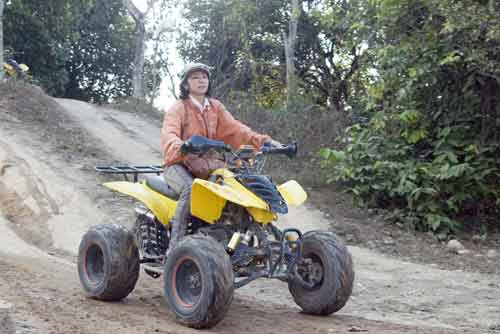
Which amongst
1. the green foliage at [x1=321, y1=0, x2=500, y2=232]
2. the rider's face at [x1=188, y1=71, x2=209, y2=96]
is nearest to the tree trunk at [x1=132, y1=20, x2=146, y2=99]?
the green foliage at [x1=321, y1=0, x2=500, y2=232]

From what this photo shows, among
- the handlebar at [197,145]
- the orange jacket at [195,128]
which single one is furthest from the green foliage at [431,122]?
the handlebar at [197,145]

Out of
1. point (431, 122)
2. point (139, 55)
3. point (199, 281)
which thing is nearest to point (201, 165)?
point (199, 281)


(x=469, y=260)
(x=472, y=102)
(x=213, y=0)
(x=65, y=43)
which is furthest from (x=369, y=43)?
(x=65, y=43)

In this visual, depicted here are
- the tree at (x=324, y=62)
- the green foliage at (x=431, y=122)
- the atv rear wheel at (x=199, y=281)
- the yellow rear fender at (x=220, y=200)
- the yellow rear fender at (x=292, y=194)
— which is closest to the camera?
the atv rear wheel at (x=199, y=281)

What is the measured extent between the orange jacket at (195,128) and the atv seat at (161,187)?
24cm

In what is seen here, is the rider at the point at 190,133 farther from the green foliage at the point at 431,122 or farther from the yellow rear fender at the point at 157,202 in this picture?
the green foliage at the point at 431,122

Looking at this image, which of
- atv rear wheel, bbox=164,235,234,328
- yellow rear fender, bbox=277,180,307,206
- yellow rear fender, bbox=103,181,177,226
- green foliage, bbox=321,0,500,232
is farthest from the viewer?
green foliage, bbox=321,0,500,232

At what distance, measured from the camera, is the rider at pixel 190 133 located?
5717mm

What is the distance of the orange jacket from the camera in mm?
5820

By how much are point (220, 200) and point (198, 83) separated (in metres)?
1.19

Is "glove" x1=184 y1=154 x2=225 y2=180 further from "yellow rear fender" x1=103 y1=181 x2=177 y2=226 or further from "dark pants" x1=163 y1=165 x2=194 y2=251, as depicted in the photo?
"yellow rear fender" x1=103 y1=181 x2=177 y2=226

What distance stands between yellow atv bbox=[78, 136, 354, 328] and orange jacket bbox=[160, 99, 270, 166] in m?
0.39

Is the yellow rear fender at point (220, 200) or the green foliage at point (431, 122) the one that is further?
the green foliage at point (431, 122)

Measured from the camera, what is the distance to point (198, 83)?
613 centimetres
